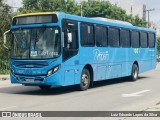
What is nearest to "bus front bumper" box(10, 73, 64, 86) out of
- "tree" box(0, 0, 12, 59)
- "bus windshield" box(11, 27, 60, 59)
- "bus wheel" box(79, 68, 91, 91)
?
"bus windshield" box(11, 27, 60, 59)

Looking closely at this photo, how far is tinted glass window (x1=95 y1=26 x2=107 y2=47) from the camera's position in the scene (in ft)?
60.1

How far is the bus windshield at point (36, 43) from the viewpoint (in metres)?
15.1

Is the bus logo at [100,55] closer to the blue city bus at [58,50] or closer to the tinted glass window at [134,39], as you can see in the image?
the blue city bus at [58,50]

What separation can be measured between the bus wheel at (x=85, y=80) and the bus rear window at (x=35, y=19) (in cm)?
285

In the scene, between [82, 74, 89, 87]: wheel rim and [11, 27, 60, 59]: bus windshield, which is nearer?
[11, 27, 60, 59]: bus windshield

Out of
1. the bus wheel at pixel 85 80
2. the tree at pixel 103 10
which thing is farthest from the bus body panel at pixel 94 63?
the tree at pixel 103 10

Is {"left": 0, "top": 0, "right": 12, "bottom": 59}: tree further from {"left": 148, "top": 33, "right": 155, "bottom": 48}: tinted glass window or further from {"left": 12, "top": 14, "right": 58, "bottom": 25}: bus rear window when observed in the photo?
{"left": 12, "top": 14, "right": 58, "bottom": 25}: bus rear window

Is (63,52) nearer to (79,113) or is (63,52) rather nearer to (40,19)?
(40,19)

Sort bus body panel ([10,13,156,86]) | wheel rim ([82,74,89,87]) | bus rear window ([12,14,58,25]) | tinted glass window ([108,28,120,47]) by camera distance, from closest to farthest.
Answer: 1. bus body panel ([10,13,156,86])
2. bus rear window ([12,14,58,25])
3. wheel rim ([82,74,89,87])
4. tinted glass window ([108,28,120,47])

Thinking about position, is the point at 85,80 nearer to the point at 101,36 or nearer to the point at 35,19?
the point at 101,36

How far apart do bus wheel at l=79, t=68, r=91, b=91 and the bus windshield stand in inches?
91.2

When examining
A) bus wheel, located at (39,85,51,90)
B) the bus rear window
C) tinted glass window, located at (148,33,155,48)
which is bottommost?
bus wheel, located at (39,85,51,90)

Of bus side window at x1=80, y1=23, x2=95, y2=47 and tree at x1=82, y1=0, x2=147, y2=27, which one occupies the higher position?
tree at x1=82, y1=0, x2=147, y2=27

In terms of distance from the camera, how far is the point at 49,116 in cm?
1034
